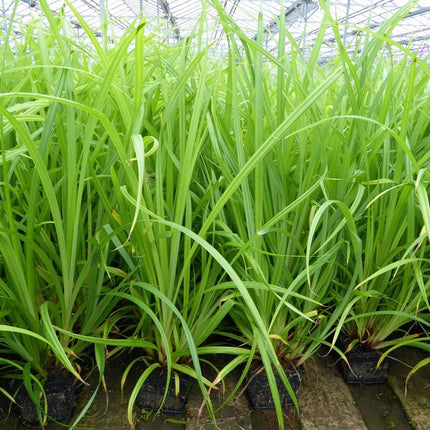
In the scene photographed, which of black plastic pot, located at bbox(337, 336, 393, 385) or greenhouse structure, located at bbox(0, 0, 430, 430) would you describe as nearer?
greenhouse structure, located at bbox(0, 0, 430, 430)

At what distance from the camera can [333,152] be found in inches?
27.4

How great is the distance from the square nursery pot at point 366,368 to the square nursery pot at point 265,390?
0.12m

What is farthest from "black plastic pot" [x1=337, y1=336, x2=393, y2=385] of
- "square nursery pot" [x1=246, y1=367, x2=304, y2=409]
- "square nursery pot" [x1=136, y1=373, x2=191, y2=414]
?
"square nursery pot" [x1=136, y1=373, x2=191, y2=414]

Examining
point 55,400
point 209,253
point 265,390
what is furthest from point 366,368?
point 55,400

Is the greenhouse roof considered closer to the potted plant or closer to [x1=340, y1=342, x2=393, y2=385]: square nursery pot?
the potted plant

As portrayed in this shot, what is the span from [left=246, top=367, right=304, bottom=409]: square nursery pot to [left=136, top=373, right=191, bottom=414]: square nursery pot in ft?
0.36

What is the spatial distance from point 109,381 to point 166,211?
0.32 meters

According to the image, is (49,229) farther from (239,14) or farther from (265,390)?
(239,14)

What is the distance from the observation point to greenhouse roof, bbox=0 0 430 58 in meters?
0.73

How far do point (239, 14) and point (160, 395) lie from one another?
52.5ft

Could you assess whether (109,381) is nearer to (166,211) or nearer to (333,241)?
(166,211)

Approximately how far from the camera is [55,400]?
631 mm

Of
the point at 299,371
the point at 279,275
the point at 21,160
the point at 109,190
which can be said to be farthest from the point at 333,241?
the point at 21,160

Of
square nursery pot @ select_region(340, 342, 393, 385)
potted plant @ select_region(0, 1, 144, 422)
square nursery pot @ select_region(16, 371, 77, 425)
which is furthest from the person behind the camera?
square nursery pot @ select_region(340, 342, 393, 385)
